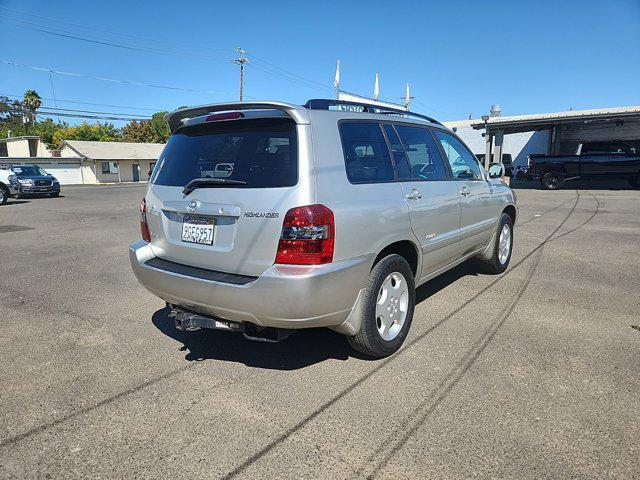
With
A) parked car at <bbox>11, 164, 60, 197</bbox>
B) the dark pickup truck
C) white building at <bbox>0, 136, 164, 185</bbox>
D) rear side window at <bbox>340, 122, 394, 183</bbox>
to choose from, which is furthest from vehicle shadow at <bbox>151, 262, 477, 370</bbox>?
white building at <bbox>0, 136, 164, 185</bbox>

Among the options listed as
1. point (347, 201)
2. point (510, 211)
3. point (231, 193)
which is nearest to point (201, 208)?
point (231, 193)

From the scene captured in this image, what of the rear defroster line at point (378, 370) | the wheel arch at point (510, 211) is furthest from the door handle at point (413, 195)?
the wheel arch at point (510, 211)

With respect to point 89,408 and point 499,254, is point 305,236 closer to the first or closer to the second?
point 89,408

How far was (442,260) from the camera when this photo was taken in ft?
14.1

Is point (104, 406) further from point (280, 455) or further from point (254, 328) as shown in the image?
point (280, 455)

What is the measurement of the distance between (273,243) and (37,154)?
2636 inches

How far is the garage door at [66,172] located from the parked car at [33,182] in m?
28.4

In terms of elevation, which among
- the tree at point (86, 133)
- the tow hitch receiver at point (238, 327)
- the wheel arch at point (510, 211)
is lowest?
the tow hitch receiver at point (238, 327)

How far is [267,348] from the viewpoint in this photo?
3.74 meters

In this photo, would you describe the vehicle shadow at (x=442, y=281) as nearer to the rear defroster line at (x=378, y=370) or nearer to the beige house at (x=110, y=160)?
the rear defroster line at (x=378, y=370)

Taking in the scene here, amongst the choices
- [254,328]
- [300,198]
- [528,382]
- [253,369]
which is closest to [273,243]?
[300,198]

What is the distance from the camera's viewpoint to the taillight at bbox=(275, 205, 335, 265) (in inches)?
109

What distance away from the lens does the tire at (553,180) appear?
2255 cm

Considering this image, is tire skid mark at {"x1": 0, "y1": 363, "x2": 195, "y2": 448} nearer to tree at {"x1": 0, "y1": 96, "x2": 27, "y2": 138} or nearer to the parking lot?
the parking lot
